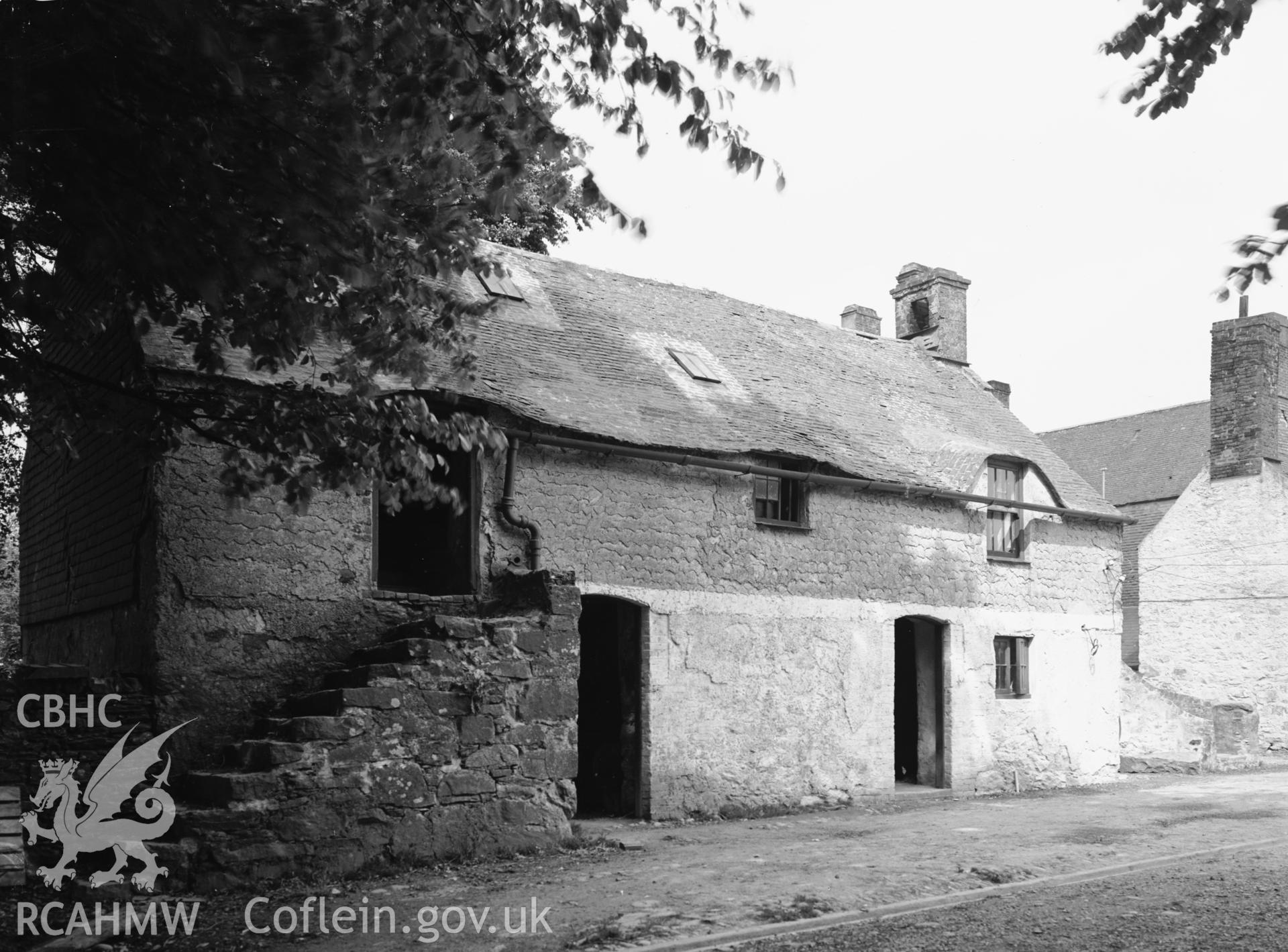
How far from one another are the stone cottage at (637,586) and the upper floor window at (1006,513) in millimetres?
64

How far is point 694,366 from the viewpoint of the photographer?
17578 millimetres

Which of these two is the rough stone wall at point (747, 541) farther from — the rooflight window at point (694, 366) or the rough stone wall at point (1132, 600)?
the rough stone wall at point (1132, 600)

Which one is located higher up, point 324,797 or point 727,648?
point 727,648

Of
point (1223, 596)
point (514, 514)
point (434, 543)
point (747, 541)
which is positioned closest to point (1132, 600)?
point (1223, 596)

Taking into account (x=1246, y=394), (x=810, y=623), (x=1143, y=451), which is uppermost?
(x=1246, y=394)

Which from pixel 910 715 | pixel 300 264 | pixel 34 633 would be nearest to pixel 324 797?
pixel 300 264

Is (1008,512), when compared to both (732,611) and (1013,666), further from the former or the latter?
(732,611)

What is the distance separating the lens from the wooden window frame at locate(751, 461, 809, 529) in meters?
16.3

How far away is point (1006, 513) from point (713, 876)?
36.0 feet

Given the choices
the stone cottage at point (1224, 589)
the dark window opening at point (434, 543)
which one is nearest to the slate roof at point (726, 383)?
the dark window opening at point (434, 543)

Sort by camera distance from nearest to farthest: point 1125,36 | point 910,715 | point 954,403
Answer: point 1125,36
point 910,715
point 954,403

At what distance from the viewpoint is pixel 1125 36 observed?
692 cm

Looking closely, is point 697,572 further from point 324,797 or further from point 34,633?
point 34,633

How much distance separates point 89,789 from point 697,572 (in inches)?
299
